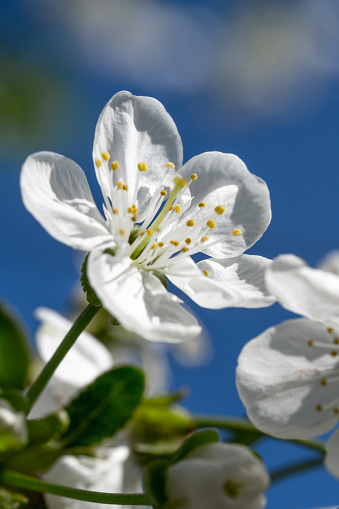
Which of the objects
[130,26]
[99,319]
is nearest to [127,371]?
[99,319]

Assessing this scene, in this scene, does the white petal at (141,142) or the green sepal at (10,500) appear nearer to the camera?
the green sepal at (10,500)

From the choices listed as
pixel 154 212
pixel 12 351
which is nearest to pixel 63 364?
pixel 12 351

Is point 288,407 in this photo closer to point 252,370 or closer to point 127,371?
point 252,370

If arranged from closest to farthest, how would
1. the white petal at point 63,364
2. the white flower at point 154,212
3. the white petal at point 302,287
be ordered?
the white petal at point 302,287
the white flower at point 154,212
the white petal at point 63,364

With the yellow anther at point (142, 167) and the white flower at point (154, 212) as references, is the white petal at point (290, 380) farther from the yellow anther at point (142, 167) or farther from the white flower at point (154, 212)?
the yellow anther at point (142, 167)

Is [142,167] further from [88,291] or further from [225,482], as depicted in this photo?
[225,482]

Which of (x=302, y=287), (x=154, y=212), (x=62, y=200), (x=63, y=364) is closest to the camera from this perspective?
(x=302, y=287)

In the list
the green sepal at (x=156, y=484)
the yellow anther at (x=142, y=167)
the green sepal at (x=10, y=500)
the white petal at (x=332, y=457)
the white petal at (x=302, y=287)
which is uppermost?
the yellow anther at (x=142, y=167)

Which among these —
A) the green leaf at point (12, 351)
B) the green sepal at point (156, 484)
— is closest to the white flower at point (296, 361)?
the green sepal at point (156, 484)
